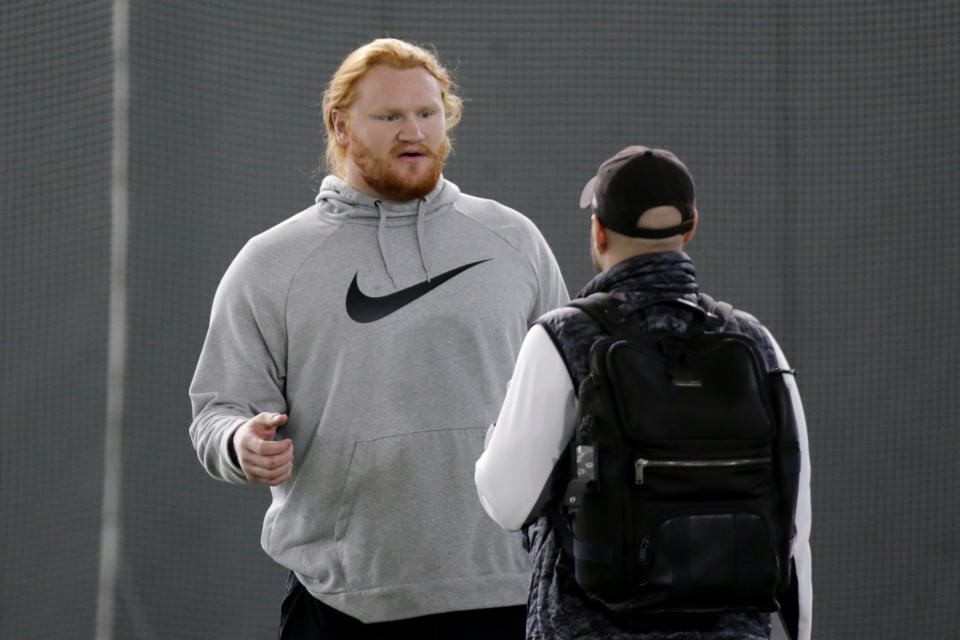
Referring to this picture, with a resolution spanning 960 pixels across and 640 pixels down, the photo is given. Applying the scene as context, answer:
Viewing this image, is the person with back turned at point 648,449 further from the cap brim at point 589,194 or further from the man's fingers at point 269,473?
the man's fingers at point 269,473

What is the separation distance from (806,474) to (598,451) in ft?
0.96

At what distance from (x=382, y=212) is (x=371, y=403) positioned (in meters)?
0.30

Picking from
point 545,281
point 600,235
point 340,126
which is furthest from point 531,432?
point 340,126

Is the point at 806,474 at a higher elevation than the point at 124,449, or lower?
higher

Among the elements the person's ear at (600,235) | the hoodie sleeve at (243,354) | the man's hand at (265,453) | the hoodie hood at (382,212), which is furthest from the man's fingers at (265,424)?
the person's ear at (600,235)

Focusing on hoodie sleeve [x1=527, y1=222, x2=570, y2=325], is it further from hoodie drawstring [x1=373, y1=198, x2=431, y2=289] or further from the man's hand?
the man's hand

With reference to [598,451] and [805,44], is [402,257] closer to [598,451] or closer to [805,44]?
[598,451]

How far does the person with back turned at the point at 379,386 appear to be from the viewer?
168 centimetres

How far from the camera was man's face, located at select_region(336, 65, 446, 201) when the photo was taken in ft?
5.77

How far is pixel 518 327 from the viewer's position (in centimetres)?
179

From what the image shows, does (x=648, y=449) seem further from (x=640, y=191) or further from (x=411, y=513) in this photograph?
(x=411, y=513)

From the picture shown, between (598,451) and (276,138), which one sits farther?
(276,138)

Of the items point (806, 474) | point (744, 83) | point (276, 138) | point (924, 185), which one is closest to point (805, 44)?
point (744, 83)

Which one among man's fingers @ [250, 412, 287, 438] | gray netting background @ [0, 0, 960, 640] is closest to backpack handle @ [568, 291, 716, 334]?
man's fingers @ [250, 412, 287, 438]
